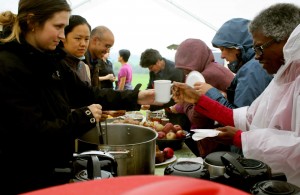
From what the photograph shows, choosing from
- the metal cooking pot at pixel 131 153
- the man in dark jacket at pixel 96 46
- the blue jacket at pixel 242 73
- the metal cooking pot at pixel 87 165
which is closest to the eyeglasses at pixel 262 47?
the blue jacket at pixel 242 73

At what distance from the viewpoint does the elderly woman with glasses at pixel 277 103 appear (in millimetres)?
1246

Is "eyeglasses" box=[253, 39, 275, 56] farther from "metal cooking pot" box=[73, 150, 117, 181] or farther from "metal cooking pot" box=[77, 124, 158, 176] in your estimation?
"metal cooking pot" box=[73, 150, 117, 181]

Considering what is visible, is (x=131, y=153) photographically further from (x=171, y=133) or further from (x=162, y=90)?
(x=171, y=133)

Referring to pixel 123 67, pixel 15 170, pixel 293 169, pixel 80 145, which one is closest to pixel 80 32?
pixel 80 145

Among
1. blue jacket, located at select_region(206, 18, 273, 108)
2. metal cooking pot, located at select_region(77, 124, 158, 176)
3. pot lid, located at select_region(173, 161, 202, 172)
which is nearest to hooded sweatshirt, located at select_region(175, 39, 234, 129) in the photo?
blue jacket, located at select_region(206, 18, 273, 108)

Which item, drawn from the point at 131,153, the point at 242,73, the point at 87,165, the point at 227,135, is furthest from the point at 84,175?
the point at 242,73

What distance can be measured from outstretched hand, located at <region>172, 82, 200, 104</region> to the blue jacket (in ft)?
0.36

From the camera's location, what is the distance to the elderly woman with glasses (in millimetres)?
1246

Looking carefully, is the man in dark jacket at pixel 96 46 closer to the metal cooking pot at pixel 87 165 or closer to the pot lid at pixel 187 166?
the metal cooking pot at pixel 87 165

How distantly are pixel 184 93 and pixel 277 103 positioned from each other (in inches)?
24.3

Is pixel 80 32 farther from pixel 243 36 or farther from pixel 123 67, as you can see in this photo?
pixel 123 67

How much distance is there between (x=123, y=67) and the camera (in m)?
6.62

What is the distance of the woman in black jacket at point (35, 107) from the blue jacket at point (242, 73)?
937mm

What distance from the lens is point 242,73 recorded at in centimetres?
182
